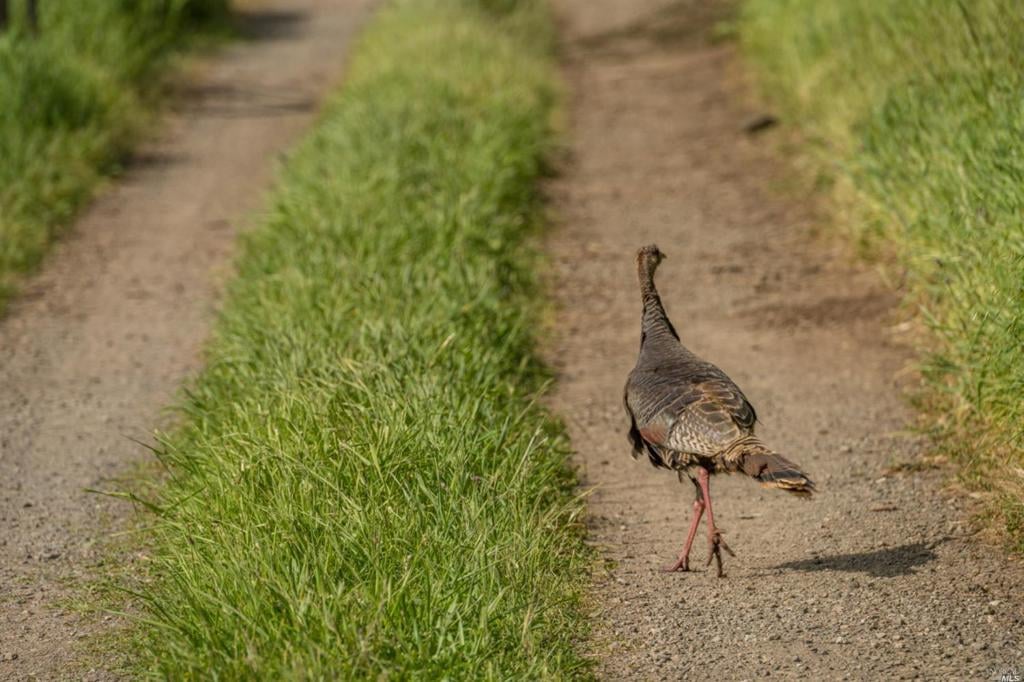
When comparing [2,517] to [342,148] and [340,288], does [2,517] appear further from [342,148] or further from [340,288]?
[342,148]

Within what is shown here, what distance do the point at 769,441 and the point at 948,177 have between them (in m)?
2.04

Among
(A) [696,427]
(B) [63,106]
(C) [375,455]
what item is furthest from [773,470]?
(B) [63,106]

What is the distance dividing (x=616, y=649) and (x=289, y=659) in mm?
1302

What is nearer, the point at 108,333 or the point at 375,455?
the point at 375,455

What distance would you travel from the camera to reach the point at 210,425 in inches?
270

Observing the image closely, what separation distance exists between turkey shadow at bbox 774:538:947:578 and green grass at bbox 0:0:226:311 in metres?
6.06

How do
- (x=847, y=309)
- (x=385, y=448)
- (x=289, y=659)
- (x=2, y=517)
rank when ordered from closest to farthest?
(x=289, y=659)
(x=385, y=448)
(x=2, y=517)
(x=847, y=309)

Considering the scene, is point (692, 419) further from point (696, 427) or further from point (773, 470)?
point (773, 470)

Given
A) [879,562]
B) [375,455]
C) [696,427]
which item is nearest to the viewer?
[696,427]

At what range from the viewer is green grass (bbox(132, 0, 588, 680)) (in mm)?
4777

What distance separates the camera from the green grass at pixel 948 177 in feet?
22.5

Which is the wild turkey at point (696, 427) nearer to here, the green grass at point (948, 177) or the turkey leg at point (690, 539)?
the turkey leg at point (690, 539)

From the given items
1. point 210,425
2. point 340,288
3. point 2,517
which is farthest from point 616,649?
point 340,288

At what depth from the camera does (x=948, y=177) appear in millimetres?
8477
